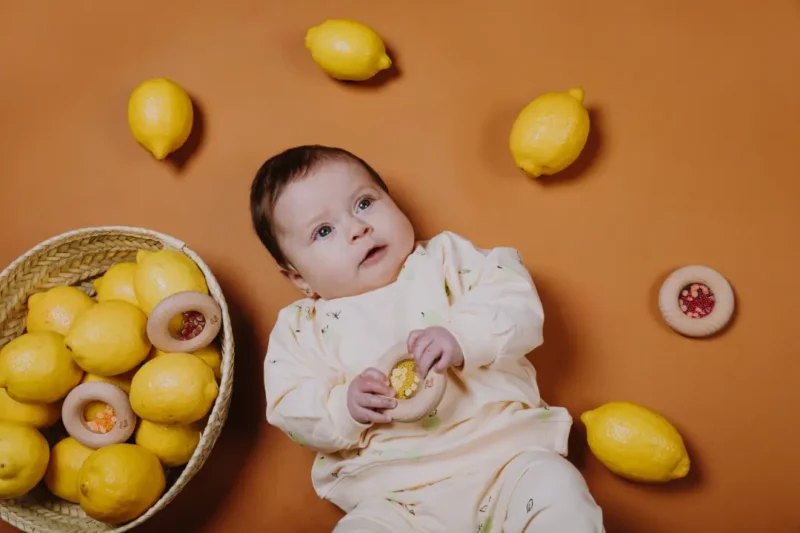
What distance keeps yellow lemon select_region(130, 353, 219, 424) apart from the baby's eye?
32cm

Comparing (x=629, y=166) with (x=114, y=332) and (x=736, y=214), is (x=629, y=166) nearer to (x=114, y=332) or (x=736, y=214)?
(x=736, y=214)

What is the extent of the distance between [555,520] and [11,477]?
3.07 ft

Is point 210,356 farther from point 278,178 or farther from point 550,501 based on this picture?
point 550,501

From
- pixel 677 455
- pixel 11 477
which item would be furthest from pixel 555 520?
pixel 11 477

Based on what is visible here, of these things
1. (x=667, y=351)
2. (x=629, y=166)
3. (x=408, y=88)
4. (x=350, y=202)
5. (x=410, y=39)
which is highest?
(x=410, y=39)

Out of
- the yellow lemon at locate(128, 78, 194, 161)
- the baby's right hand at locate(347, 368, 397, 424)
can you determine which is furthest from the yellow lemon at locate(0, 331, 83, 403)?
the baby's right hand at locate(347, 368, 397, 424)

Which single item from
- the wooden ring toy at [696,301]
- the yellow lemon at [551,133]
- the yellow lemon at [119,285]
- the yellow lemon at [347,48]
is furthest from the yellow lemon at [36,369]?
the wooden ring toy at [696,301]

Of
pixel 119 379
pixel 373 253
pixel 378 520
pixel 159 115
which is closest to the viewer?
pixel 378 520

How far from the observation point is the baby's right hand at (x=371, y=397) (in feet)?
3.75

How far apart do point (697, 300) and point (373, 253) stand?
2.24 ft

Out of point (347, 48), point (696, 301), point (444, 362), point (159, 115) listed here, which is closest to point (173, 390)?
point (444, 362)

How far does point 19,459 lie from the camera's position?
1.28 metres

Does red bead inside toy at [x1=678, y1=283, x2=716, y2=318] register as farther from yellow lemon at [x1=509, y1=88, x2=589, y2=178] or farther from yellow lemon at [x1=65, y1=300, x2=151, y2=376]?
yellow lemon at [x1=65, y1=300, x2=151, y2=376]

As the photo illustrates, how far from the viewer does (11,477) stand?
1.28 m
